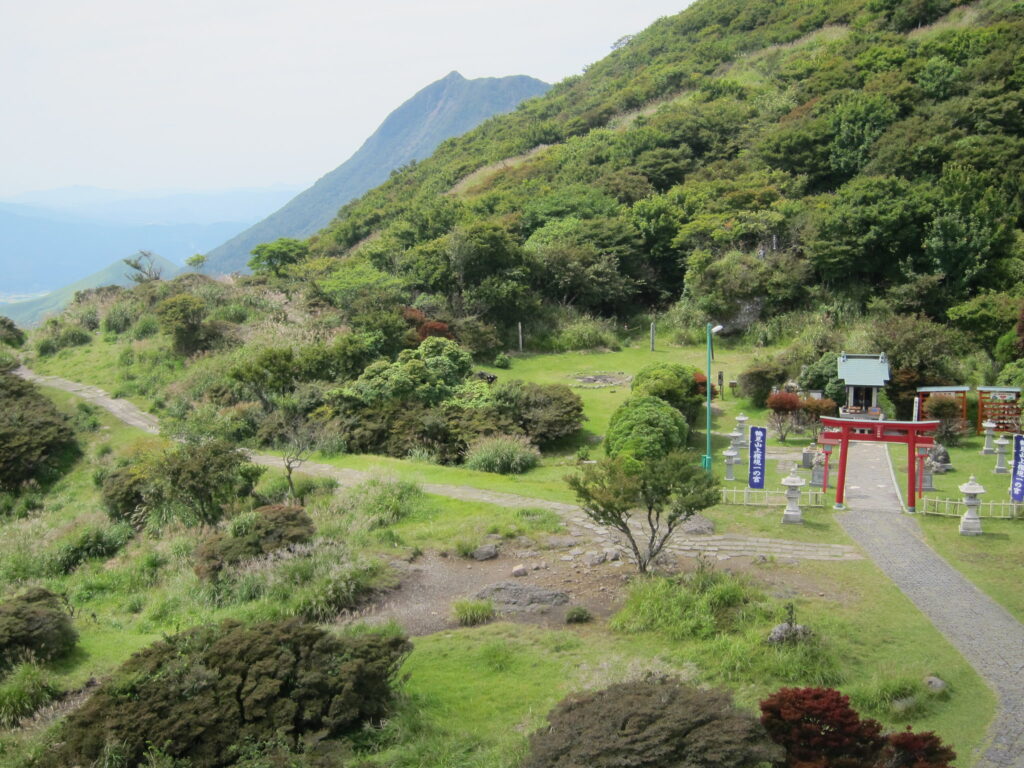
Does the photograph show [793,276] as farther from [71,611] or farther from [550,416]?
[71,611]

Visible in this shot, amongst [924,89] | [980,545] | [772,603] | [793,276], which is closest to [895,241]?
[793,276]

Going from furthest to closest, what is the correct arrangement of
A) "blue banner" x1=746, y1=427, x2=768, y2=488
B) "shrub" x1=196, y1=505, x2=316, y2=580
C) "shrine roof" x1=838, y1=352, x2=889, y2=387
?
"shrine roof" x1=838, y1=352, x2=889, y2=387
"blue banner" x1=746, y1=427, x2=768, y2=488
"shrub" x1=196, y1=505, x2=316, y2=580

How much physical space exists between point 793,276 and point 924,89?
53.2 ft

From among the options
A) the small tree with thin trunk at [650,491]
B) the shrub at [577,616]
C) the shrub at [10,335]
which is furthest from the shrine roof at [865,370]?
the shrub at [10,335]

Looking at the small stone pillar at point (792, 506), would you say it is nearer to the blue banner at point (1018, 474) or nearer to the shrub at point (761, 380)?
the blue banner at point (1018, 474)

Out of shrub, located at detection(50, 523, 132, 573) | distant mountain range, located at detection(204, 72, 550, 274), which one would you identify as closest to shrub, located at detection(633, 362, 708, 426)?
shrub, located at detection(50, 523, 132, 573)

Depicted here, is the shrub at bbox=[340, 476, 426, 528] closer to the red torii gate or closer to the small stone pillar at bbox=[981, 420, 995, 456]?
the red torii gate

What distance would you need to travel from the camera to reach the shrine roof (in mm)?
18703

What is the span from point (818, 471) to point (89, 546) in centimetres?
1448

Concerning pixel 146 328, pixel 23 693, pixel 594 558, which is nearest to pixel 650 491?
pixel 594 558

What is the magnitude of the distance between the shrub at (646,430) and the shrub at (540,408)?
1.84m

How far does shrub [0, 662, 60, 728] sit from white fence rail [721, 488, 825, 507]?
433 inches

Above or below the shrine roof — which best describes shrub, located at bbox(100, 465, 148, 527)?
below

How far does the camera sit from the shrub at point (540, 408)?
18.8 m
